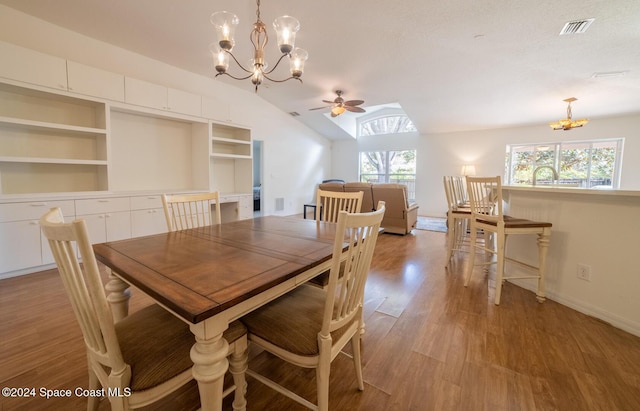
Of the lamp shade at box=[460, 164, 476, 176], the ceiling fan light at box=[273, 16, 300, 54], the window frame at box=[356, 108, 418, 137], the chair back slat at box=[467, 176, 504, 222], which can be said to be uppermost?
the window frame at box=[356, 108, 418, 137]

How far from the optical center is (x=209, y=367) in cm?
84

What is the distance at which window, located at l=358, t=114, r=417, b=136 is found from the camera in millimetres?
7872

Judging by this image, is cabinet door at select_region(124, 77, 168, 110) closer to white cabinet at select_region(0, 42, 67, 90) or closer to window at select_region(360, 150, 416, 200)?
white cabinet at select_region(0, 42, 67, 90)

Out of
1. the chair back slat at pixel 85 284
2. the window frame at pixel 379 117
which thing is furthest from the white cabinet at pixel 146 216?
the window frame at pixel 379 117

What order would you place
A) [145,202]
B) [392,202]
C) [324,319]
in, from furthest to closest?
1. [392,202]
2. [145,202]
3. [324,319]

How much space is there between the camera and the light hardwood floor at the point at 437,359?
129 centimetres

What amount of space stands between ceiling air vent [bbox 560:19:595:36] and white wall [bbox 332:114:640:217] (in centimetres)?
386

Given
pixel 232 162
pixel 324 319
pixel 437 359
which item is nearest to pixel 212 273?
pixel 324 319

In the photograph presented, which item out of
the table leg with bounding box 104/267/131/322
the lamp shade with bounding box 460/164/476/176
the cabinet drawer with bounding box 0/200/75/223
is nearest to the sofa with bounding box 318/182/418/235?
the lamp shade with bounding box 460/164/476/176

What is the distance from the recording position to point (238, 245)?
4.65 ft

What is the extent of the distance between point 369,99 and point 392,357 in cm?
533

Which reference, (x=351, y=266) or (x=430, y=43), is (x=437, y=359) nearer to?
(x=351, y=266)

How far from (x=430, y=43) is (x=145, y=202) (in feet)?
14.6

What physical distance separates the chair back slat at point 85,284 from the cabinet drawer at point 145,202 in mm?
2939
